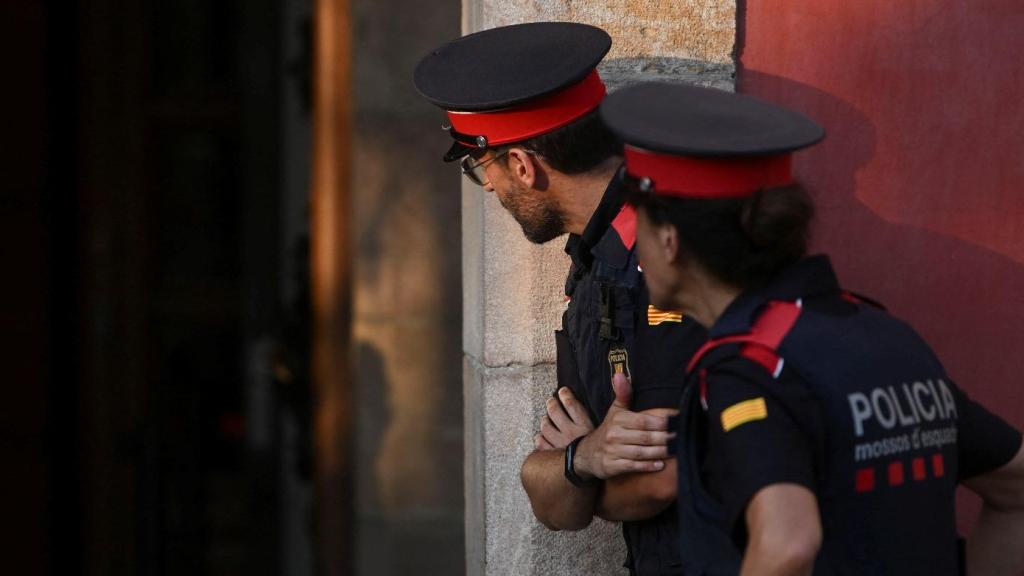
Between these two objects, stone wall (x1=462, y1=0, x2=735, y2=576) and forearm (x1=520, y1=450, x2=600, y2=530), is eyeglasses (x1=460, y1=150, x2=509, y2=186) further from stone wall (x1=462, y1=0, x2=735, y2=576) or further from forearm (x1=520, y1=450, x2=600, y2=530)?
forearm (x1=520, y1=450, x2=600, y2=530)

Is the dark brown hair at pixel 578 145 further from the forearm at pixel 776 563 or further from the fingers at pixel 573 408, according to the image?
the forearm at pixel 776 563

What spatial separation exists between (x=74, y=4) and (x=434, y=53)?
3.02m

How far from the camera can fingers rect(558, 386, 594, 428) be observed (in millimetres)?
2338

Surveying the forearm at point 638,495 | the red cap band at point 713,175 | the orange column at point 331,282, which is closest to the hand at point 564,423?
the forearm at point 638,495

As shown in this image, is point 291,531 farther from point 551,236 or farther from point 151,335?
point 551,236

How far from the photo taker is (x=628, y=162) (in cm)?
190

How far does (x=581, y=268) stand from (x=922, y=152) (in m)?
0.91

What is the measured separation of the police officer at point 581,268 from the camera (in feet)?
6.91

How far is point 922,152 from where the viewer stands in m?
2.81

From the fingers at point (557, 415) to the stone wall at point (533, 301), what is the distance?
0.39 meters

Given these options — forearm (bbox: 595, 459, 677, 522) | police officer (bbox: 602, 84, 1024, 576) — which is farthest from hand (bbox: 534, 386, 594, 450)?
A: police officer (bbox: 602, 84, 1024, 576)

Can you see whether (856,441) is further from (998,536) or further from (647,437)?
(998,536)

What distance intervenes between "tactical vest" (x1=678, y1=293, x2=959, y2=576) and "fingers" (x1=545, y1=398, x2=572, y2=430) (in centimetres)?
56

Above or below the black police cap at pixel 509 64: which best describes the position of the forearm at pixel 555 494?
below
